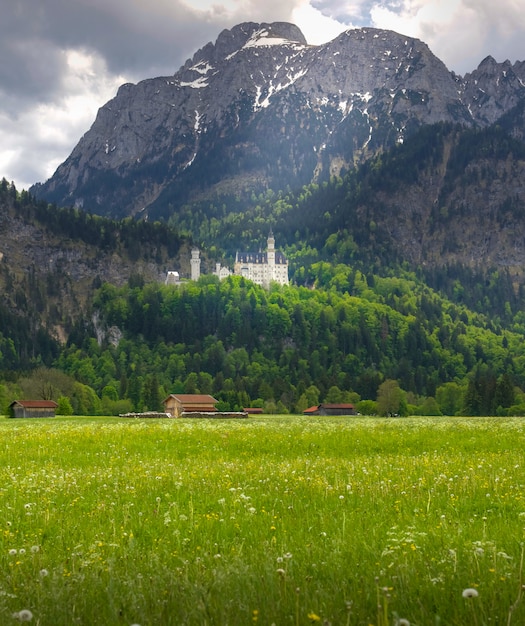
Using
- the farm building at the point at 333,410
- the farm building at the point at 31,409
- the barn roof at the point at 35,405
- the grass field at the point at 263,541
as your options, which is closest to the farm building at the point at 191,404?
the barn roof at the point at 35,405

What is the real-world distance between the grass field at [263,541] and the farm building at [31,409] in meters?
91.5

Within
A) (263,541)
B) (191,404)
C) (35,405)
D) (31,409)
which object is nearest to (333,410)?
(191,404)

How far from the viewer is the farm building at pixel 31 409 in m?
112

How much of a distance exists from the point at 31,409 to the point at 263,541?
356 ft

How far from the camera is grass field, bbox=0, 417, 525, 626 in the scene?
8.20 m

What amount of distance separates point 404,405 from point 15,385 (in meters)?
90.3

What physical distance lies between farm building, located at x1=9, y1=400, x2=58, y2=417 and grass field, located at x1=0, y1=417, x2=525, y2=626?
300ft

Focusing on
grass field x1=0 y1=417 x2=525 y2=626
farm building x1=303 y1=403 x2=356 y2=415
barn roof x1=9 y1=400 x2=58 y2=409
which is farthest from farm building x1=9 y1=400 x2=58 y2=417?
grass field x1=0 y1=417 x2=525 y2=626

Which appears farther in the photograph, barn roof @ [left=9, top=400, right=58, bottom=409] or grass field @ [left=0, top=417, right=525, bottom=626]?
barn roof @ [left=9, top=400, right=58, bottom=409]

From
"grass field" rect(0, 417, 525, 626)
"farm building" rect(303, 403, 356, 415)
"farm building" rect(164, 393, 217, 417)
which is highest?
"grass field" rect(0, 417, 525, 626)

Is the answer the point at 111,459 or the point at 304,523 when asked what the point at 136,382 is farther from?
the point at 304,523

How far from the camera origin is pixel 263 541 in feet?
39.5

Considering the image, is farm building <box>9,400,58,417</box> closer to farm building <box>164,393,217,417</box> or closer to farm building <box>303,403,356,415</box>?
farm building <box>164,393,217,417</box>

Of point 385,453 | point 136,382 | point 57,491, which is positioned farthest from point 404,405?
point 57,491
